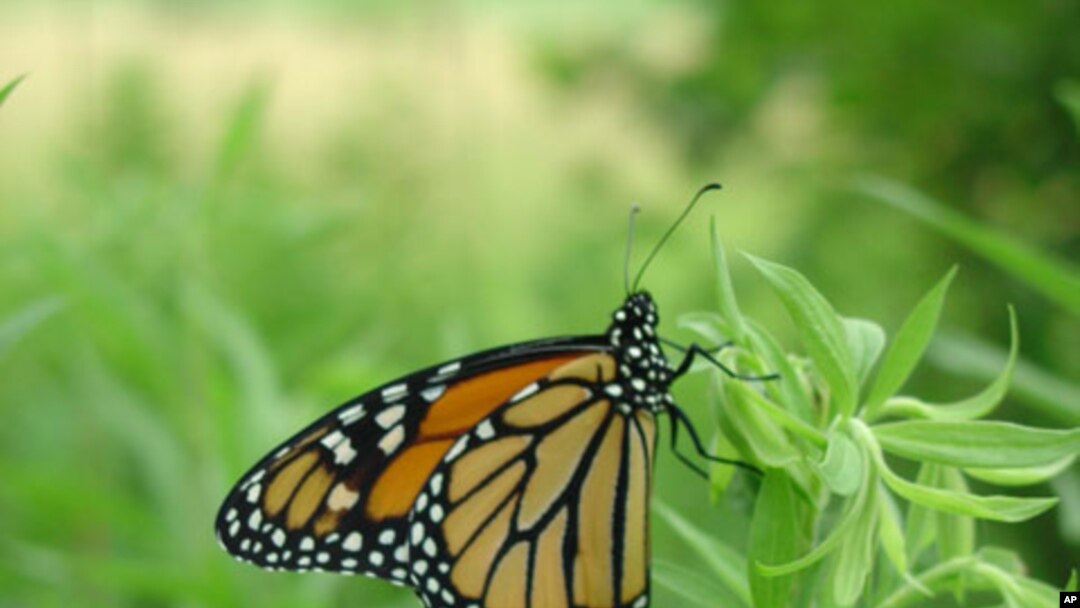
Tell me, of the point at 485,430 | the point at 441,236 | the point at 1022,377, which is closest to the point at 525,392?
the point at 485,430

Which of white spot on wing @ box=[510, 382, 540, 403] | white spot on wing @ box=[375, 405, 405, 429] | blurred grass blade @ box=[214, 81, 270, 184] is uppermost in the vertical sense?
blurred grass blade @ box=[214, 81, 270, 184]

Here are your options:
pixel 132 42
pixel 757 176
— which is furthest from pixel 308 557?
pixel 132 42

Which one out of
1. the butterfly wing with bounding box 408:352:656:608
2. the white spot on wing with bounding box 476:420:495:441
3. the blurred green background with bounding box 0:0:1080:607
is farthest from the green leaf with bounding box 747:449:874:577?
the white spot on wing with bounding box 476:420:495:441

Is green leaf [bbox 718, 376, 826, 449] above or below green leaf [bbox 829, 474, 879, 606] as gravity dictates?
above

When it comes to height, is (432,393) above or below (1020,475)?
above

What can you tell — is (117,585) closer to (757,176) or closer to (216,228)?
(216,228)

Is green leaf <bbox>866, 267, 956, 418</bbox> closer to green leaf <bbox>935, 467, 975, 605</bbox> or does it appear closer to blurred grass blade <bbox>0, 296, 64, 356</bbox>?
green leaf <bbox>935, 467, 975, 605</bbox>

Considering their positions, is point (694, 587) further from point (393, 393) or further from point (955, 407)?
point (393, 393)
